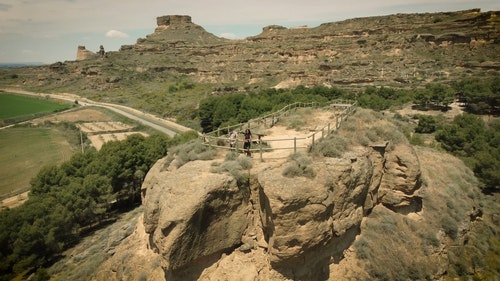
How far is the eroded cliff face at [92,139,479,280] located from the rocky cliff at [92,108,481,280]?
0.05 metres

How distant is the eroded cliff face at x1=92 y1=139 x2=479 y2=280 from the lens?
13.2 metres

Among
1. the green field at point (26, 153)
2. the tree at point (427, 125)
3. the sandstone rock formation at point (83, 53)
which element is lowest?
the green field at point (26, 153)

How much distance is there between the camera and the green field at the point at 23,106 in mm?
76688

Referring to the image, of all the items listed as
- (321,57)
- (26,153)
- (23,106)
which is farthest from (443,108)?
(23,106)

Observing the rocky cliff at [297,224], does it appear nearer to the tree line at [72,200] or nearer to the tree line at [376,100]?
the tree line at [72,200]

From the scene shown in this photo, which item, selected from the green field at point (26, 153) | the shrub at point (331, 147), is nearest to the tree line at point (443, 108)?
the shrub at point (331, 147)

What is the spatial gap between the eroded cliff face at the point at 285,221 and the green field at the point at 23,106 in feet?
248

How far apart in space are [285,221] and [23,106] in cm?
9792

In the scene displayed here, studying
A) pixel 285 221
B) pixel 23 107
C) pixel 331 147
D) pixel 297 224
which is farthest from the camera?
pixel 23 107

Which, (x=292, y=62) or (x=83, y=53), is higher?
(x=83, y=53)

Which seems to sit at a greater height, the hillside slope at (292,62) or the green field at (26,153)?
the hillside slope at (292,62)

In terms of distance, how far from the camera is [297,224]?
13164 mm

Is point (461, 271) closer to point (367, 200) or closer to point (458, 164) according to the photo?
point (367, 200)

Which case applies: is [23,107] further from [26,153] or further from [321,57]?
[321,57]
